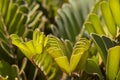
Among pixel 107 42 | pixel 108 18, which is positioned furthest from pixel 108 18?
pixel 107 42

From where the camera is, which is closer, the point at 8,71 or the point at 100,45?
the point at 100,45

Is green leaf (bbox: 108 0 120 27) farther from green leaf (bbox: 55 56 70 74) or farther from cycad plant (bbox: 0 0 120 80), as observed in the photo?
green leaf (bbox: 55 56 70 74)

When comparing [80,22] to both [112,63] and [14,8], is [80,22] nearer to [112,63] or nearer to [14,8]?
[14,8]

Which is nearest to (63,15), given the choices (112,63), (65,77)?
(65,77)

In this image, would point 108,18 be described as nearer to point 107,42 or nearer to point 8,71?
point 107,42

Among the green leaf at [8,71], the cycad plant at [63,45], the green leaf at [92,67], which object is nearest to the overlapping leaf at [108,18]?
the cycad plant at [63,45]

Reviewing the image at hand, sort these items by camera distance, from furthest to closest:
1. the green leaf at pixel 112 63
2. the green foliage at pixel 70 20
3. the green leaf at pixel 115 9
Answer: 1. the green foliage at pixel 70 20
2. the green leaf at pixel 115 9
3. the green leaf at pixel 112 63

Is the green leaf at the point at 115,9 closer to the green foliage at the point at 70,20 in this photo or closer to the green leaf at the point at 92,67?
the green leaf at the point at 92,67

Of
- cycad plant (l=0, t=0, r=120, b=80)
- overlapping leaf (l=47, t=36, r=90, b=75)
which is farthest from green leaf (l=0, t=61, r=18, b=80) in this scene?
overlapping leaf (l=47, t=36, r=90, b=75)
